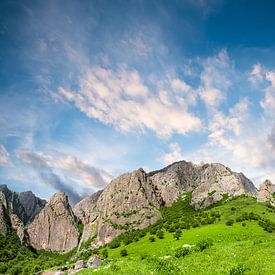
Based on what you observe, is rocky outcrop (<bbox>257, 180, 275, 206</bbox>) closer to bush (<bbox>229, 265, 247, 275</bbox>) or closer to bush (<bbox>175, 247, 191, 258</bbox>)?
bush (<bbox>175, 247, 191, 258</bbox>)

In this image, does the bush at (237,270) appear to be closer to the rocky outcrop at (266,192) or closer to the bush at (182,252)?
the bush at (182,252)

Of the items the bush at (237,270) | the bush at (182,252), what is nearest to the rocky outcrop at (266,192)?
the bush at (182,252)

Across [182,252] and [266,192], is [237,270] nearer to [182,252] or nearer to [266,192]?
[182,252]

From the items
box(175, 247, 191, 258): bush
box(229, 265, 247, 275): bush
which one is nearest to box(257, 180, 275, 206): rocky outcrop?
box(175, 247, 191, 258): bush

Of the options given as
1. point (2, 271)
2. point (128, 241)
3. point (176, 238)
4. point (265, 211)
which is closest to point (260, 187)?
point (265, 211)

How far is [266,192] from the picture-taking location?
137 meters

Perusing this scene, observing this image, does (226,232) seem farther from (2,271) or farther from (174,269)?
(2,271)

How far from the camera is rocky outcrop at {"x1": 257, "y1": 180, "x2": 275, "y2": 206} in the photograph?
132 meters

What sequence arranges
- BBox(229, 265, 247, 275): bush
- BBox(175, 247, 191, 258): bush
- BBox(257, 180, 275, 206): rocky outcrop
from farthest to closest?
BBox(257, 180, 275, 206): rocky outcrop
BBox(175, 247, 191, 258): bush
BBox(229, 265, 247, 275): bush

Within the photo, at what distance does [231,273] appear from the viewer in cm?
2516

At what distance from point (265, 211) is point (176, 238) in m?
43.9

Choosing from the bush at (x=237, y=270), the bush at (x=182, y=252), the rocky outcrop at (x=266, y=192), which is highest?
the rocky outcrop at (x=266, y=192)

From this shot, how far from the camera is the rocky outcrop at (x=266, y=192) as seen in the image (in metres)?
132

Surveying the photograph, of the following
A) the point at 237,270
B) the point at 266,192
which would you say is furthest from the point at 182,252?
the point at 266,192
